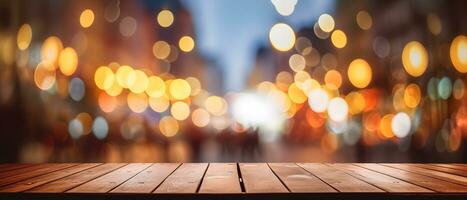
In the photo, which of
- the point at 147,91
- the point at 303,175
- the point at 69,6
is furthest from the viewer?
the point at 147,91

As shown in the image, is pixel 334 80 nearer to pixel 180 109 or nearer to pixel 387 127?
pixel 387 127

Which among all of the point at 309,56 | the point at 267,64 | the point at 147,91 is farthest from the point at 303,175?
the point at 267,64

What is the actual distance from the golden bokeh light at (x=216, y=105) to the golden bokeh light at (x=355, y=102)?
46.9ft

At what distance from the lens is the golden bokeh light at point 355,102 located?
3142 cm

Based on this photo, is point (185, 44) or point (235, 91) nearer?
point (185, 44)

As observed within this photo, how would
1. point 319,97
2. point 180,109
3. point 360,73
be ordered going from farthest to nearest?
point 180,109
point 319,97
point 360,73

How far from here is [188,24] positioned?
61062 millimetres

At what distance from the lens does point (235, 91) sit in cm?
2975

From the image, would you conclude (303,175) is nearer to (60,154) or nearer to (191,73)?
(60,154)

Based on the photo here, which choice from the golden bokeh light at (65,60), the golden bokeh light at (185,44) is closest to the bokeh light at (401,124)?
the golden bokeh light at (185,44)

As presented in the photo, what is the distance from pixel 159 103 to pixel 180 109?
3437mm

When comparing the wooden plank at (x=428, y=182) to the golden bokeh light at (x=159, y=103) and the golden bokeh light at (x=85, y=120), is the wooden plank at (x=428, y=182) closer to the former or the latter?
the golden bokeh light at (x=85, y=120)

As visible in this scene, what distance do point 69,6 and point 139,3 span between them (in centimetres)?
2277

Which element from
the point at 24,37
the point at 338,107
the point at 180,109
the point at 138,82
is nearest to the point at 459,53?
the point at 24,37
